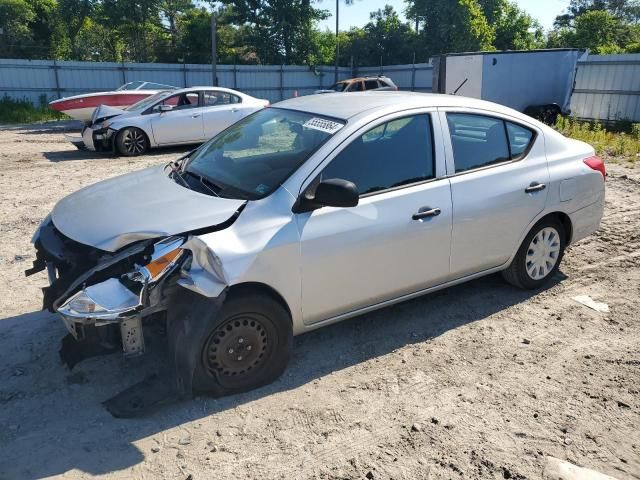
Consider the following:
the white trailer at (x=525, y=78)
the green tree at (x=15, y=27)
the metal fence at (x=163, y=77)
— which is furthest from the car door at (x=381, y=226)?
the green tree at (x=15, y=27)

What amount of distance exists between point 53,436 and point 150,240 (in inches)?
47.4

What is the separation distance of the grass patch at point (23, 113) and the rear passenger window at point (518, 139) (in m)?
19.2

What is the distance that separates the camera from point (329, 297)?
361cm

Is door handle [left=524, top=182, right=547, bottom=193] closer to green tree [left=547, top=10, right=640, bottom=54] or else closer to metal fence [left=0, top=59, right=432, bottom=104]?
metal fence [left=0, top=59, right=432, bottom=104]

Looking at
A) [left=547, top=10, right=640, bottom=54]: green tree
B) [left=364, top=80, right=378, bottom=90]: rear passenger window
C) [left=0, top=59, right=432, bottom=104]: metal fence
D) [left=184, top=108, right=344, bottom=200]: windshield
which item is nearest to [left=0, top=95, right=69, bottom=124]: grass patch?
[left=0, top=59, right=432, bottom=104]: metal fence

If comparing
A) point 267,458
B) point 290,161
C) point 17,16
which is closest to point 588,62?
point 290,161

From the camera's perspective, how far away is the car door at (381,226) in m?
3.51

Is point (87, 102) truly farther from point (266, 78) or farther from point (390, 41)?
point (390, 41)

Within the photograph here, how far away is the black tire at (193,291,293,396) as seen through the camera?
10.5ft

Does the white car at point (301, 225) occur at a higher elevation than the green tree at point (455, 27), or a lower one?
lower

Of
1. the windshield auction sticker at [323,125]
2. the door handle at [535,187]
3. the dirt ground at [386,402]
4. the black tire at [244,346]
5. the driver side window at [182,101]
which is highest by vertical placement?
the windshield auction sticker at [323,125]

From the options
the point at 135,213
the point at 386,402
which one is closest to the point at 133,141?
the point at 135,213

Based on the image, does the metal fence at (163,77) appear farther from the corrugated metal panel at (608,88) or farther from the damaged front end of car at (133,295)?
the damaged front end of car at (133,295)

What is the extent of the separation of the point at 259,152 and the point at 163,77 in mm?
24654
